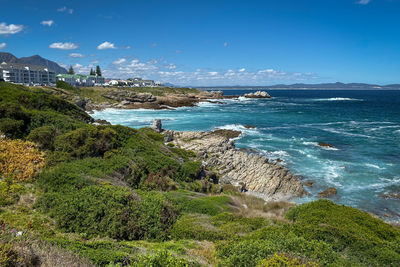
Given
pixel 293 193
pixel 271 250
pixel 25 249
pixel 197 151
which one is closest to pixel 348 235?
pixel 271 250

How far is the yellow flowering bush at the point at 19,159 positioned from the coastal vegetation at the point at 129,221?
0.04m

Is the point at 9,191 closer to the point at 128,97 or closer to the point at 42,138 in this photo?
the point at 42,138

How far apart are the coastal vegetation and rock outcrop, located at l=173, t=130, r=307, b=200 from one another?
6219 mm

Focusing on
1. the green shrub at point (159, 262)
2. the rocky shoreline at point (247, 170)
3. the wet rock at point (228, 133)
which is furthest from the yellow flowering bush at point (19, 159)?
the wet rock at point (228, 133)

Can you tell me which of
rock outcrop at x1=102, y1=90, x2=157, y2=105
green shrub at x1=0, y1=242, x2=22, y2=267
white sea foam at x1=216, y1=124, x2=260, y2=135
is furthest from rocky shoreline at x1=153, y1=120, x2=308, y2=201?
rock outcrop at x1=102, y1=90, x2=157, y2=105

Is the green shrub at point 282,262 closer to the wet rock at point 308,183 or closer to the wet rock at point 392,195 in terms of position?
the wet rock at point 308,183

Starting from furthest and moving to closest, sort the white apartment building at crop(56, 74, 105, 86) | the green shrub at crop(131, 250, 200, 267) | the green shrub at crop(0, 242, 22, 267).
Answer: the white apartment building at crop(56, 74, 105, 86) < the green shrub at crop(131, 250, 200, 267) < the green shrub at crop(0, 242, 22, 267)

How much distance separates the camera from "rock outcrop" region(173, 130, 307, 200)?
22.7 metres

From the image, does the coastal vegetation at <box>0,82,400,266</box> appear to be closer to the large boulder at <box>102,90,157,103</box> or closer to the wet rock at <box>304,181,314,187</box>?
the wet rock at <box>304,181,314,187</box>

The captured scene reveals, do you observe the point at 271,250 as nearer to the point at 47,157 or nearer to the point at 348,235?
the point at 348,235

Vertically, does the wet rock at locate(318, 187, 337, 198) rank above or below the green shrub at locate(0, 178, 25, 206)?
below

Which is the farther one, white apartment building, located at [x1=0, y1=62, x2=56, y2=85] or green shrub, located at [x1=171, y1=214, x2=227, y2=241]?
white apartment building, located at [x1=0, y1=62, x2=56, y2=85]

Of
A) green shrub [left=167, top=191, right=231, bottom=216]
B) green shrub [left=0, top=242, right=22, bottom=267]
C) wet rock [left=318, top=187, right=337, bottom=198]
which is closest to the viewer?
green shrub [left=0, top=242, right=22, bottom=267]

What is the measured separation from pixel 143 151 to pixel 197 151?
1172 centimetres
